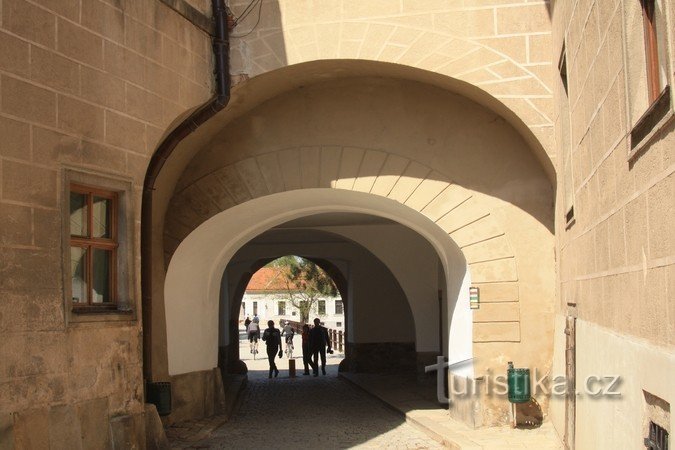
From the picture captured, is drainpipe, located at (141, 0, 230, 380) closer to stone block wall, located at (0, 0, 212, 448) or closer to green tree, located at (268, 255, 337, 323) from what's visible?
stone block wall, located at (0, 0, 212, 448)

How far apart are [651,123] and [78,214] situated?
4.99 m

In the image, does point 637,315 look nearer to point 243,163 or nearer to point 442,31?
point 442,31

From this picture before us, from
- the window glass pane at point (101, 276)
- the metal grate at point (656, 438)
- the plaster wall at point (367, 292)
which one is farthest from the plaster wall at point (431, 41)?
the plaster wall at point (367, 292)

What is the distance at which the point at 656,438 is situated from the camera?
193 inches

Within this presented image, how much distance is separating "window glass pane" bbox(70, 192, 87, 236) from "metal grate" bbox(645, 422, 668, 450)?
195 inches

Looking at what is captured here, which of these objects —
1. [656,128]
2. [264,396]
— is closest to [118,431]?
[656,128]

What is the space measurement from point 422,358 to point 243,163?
823 cm

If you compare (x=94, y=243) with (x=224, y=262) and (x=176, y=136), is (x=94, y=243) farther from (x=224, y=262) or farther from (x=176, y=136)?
(x=224, y=262)

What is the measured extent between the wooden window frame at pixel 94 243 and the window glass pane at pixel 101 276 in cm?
3

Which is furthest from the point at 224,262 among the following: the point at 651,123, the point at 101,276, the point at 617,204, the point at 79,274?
the point at 651,123

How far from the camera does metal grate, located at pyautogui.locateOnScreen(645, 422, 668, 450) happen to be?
472 cm

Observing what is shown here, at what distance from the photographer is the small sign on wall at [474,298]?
10680 mm

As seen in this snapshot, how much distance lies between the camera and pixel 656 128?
15.1 ft

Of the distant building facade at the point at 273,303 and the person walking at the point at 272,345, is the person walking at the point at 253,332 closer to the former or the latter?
the person walking at the point at 272,345
